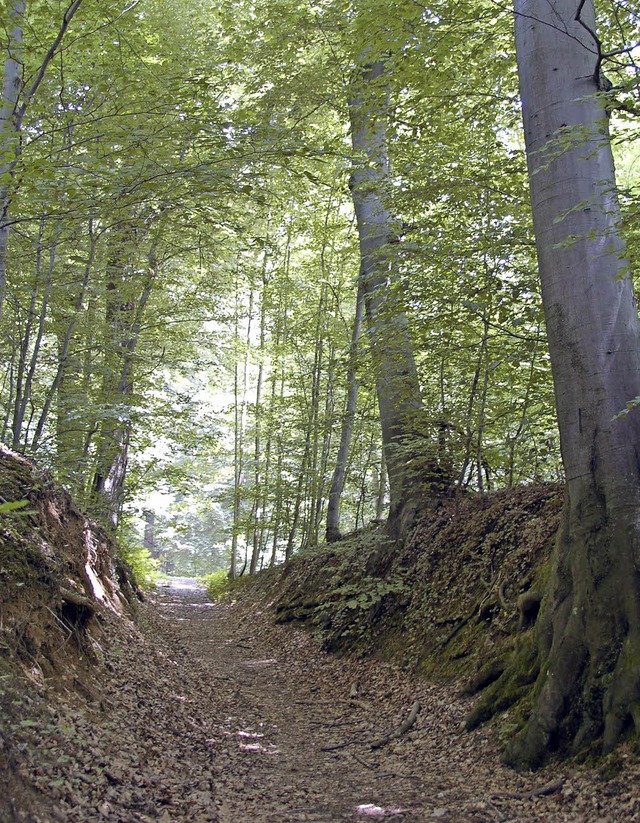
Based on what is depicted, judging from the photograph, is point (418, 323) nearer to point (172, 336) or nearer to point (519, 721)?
point (519, 721)

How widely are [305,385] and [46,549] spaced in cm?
1084

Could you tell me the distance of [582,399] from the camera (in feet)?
14.6

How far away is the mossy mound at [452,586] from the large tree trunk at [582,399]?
93cm

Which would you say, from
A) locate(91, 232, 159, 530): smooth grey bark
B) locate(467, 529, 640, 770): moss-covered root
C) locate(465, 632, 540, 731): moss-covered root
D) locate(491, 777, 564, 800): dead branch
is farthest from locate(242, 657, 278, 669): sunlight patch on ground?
locate(491, 777, 564, 800): dead branch

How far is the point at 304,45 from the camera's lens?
34.6ft

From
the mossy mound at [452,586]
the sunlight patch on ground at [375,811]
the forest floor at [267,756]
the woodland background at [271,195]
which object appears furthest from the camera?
the mossy mound at [452,586]

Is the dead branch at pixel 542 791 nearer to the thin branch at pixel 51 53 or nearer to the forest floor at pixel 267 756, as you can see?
the forest floor at pixel 267 756

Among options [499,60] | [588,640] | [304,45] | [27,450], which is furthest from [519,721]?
[304,45]

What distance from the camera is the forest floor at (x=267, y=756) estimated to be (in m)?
3.54

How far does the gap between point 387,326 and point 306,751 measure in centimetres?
454

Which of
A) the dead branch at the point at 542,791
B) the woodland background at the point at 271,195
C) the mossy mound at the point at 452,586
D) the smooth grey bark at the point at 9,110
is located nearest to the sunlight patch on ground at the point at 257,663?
the mossy mound at the point at 452,586

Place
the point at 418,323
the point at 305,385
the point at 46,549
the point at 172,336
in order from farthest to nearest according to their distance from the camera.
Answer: the point at 305,385 < the point at 172,336 < the point at 418,323 < the point at 46,549

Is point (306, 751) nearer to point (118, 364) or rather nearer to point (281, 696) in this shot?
point (281, 696)

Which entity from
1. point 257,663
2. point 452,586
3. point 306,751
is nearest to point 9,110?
point 306,751
